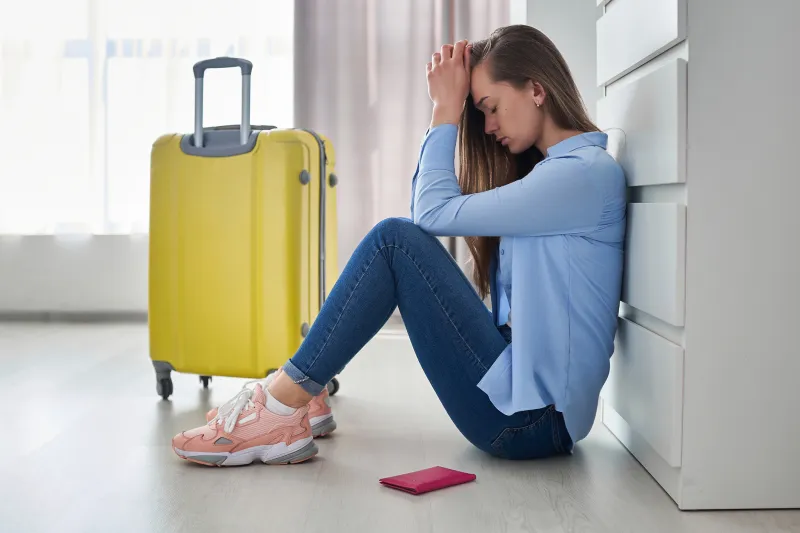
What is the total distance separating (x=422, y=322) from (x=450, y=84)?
0.45 metres

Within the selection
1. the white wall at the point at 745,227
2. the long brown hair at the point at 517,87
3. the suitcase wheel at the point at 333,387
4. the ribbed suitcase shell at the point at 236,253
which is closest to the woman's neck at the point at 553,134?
the long brown hair at the point at 517,87

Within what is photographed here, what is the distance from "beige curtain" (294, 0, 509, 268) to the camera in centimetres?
379

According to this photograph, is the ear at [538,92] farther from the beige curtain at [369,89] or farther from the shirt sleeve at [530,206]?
the beige curtain at [369,89]

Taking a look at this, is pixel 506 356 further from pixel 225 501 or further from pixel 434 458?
pixel 225 501

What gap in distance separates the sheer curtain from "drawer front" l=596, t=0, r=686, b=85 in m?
2.22

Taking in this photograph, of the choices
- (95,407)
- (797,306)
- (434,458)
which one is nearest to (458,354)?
(434,458)

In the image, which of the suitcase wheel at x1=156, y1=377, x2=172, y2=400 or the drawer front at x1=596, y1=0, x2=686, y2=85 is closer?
the drawer front at x1=596, y1=0, x2=686, y2=85

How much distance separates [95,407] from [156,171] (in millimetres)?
613

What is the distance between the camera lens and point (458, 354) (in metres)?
1.53

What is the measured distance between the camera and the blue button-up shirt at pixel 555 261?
57.6 inches

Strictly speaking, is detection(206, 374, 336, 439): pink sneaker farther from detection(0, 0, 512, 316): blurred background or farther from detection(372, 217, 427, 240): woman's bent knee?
detection(0, 0, 512, 316): blurred background

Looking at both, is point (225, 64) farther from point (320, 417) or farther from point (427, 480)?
point (427, 480)

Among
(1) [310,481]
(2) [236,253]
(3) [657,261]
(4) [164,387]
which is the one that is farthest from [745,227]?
(4) [164,387]

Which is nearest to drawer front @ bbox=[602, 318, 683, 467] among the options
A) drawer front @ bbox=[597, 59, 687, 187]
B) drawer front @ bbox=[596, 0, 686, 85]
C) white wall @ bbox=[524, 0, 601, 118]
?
drawer front @ bbox=[597, 59, 687, 187]
